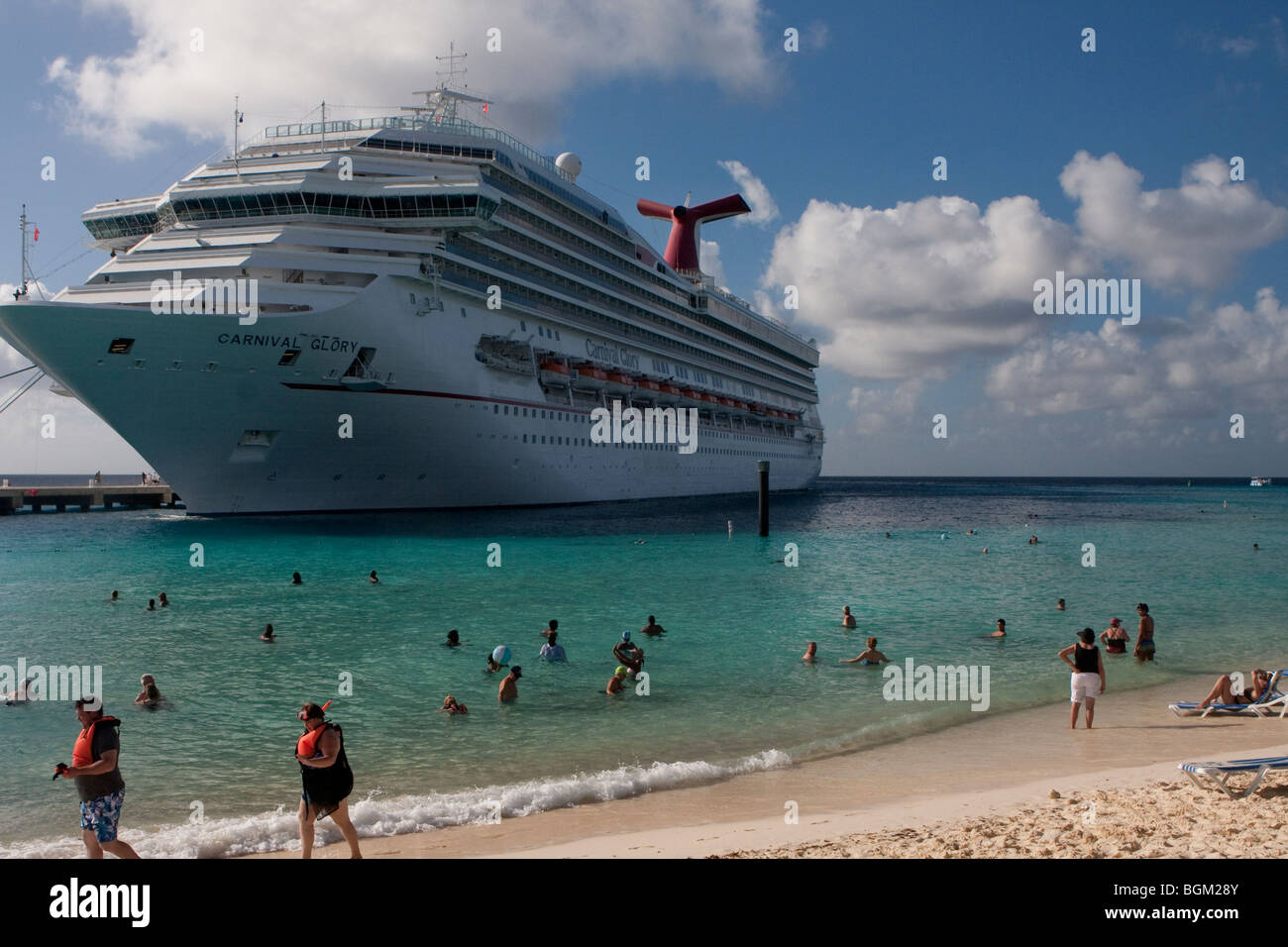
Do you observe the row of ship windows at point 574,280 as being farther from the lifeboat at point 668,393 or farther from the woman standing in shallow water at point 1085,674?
the woman standing in shallow water at point 1085,674

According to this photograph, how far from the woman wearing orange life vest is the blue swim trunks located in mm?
1357

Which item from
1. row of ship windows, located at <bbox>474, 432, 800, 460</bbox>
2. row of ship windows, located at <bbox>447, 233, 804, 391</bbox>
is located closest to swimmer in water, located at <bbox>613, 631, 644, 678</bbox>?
row of ship windows, located at <bbox>474, 432, 800, 460</bbox>

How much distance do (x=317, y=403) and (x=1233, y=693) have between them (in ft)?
101

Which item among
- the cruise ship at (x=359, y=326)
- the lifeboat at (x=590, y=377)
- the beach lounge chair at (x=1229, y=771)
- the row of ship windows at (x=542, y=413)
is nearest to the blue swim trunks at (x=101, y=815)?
the beach lounge chair at (x=1229, y=771)

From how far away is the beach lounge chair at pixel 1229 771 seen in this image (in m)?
7.80

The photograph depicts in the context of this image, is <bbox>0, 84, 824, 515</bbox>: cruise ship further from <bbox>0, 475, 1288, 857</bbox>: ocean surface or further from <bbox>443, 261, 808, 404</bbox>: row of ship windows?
<bbox>0, 475, 1288, 857</bbox>: ocean surface

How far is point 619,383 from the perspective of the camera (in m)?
52.8

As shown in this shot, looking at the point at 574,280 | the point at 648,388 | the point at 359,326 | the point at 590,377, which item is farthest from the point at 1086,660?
the point at 648,388

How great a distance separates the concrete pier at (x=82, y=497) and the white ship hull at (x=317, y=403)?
3542 cm

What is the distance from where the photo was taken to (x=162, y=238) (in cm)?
3528

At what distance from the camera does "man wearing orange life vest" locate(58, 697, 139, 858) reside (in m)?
6.24

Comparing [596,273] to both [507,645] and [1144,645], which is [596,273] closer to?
[507,645]

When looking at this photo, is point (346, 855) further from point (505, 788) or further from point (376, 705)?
point (376, 705)

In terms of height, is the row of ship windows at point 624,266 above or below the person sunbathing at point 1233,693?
above
